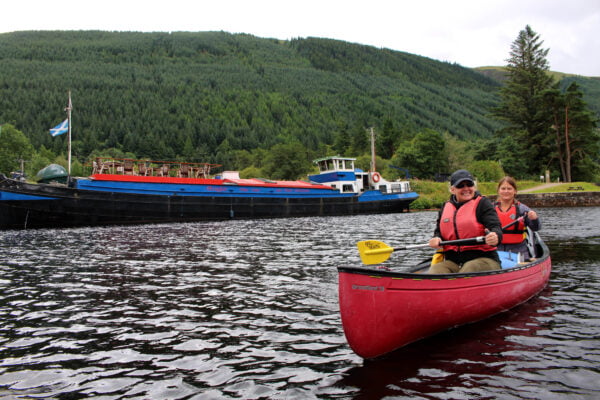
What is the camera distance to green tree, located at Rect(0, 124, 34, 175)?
3620 inches

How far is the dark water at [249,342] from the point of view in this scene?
5.69 meters

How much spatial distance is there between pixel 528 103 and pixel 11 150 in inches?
4139

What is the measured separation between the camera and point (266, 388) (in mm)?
5645

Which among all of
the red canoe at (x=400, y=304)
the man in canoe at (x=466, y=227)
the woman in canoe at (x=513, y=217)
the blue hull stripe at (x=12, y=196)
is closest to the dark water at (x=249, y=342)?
the red canoe at (x=400, y=304)

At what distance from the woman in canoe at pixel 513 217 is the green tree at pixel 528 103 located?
6380 centimetres

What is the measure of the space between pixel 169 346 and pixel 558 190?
58.6m

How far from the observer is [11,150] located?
9412 centimetres

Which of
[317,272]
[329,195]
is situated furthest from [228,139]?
[317,272]

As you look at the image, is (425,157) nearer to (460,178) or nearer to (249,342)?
(460,178)

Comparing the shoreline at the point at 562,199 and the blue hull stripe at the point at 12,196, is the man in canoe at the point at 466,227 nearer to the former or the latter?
the blue hull stripe at the point at 12,196

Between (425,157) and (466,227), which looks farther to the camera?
(425,157)

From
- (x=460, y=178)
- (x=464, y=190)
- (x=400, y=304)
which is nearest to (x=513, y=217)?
(x=464, y=190)

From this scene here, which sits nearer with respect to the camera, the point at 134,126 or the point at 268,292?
the point at 268,292

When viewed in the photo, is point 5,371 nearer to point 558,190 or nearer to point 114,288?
point 114,288
